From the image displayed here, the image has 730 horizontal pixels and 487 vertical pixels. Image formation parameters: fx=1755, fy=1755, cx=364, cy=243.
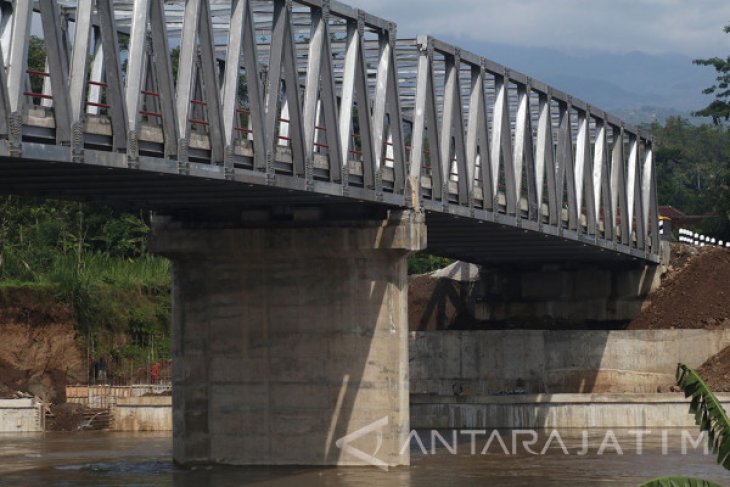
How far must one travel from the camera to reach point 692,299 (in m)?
74.2

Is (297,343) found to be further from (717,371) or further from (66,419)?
(717,371)

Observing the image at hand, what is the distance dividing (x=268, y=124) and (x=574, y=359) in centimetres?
3559

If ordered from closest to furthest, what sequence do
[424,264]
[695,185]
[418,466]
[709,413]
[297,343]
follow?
[709,413] → [297,343] → [418,466] → [424,264] → [695,185]

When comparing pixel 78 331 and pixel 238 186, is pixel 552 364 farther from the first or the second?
pixel 238 186

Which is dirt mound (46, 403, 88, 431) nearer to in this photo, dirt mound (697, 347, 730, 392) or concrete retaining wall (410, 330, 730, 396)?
concrete retaining wall (410, 330, 730, 396)

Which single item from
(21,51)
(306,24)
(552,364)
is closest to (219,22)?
(306,24)

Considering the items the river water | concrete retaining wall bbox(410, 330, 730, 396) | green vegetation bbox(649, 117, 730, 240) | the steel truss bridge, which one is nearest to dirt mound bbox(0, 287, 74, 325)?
the river water

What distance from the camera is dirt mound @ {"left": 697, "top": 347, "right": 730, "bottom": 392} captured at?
67.1m

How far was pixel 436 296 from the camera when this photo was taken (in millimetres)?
79375

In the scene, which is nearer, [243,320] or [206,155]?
[206,155]

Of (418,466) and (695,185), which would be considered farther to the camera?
(695,185)

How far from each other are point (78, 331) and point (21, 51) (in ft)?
157

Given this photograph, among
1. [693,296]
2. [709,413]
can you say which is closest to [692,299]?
[693,296]

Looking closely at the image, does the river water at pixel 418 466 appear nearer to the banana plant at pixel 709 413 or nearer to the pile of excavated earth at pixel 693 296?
the pile of excavated earth at pixel 693 296
